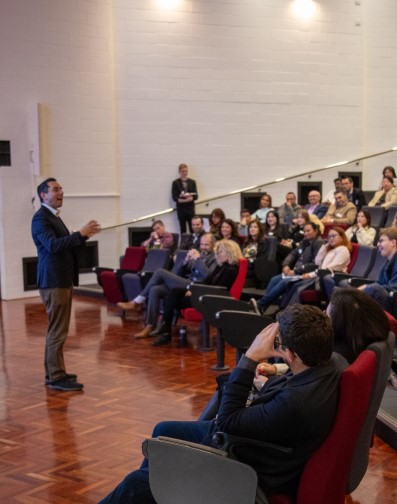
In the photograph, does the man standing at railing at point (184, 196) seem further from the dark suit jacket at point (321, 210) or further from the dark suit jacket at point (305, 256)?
the dark suit jacket at point (305, 256)

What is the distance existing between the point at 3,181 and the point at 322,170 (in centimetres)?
512

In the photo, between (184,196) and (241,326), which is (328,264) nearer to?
(241,326)

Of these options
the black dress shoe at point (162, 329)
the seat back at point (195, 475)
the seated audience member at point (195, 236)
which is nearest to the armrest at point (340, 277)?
the black dress shoe at point (162, 329)

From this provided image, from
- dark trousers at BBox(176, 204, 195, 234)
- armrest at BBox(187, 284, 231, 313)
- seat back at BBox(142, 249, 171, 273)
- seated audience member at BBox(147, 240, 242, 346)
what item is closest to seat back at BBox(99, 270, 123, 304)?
seat back at BBox(142, 249, 171, 273)

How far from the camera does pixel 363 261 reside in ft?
23.7

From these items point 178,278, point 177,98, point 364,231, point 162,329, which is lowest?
point 162,329

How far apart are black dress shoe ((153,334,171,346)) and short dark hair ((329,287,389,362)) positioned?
12.8 ft

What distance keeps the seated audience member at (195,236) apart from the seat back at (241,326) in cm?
325

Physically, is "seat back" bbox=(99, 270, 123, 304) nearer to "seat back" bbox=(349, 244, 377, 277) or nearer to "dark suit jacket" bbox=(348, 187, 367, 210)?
"seat back" bbox=(349, 244, 377, 277)

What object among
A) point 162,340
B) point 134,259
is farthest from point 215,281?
point 134,259

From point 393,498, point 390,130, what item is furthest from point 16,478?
point 390,130

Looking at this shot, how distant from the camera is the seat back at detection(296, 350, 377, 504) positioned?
2.36 m

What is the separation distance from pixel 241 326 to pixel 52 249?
1425 millimetres

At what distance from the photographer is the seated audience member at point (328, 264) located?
7164 mm
